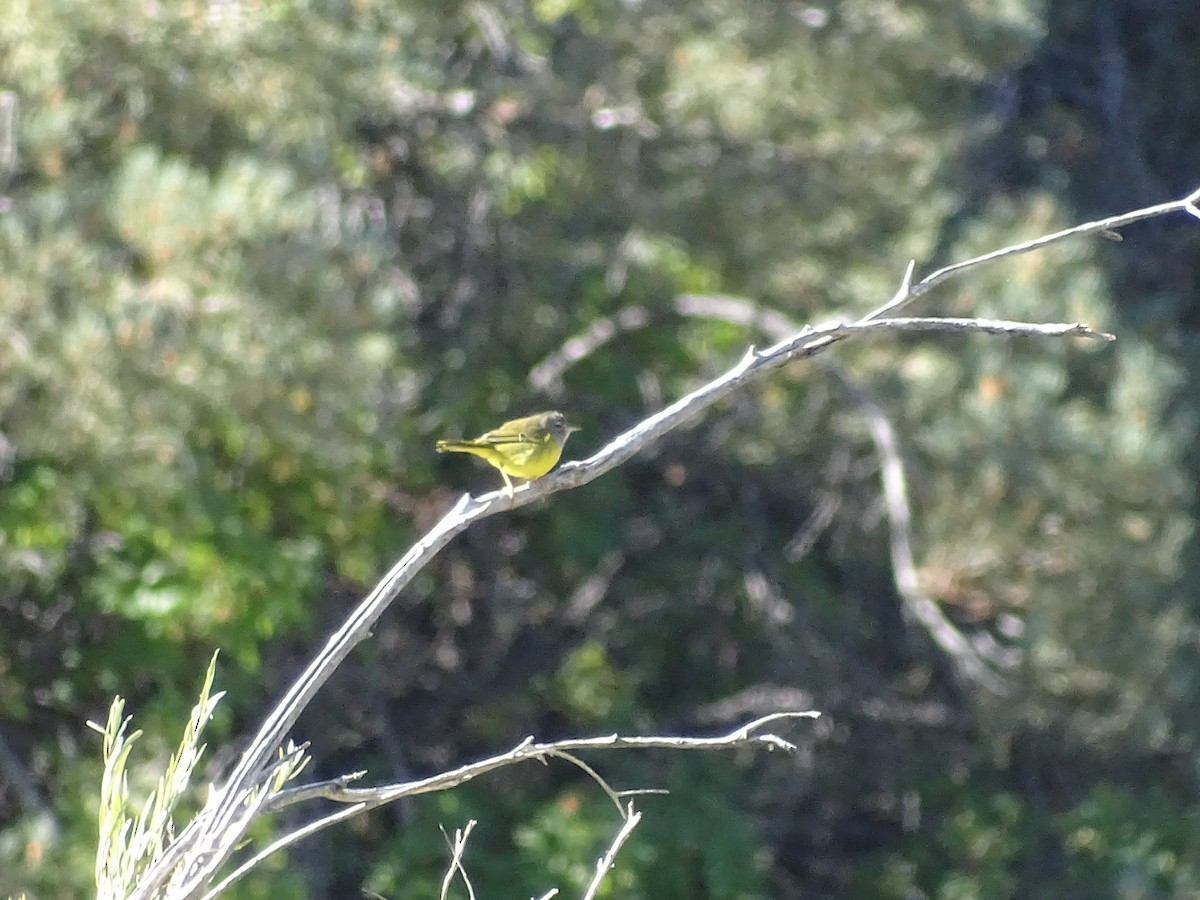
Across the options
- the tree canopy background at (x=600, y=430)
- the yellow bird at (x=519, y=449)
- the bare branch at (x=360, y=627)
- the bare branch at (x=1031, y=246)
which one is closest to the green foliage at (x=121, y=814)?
the bare branch at (x=360, y=627)

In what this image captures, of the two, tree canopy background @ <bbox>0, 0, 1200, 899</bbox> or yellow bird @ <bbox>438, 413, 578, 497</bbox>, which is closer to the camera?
yellow bird @ <bbox>438, 413, 578, 497</bbox>

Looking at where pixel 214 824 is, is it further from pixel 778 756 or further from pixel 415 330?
pixel 778 756

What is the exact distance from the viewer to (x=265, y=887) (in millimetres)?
4434

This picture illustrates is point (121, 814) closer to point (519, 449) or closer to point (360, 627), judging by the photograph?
point (360, 627)

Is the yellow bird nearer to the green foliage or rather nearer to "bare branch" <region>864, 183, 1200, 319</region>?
the green foliage

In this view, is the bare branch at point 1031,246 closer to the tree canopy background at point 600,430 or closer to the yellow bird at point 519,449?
the yellow bird at point 519,449

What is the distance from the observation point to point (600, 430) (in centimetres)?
602

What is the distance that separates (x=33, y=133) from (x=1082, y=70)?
519cm

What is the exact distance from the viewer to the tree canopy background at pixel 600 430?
4172mm

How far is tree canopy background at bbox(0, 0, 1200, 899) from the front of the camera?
417 centimetres

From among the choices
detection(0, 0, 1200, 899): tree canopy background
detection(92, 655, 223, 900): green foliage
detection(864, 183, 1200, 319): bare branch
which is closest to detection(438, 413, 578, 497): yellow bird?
detection(0, 0, 1200, 899): tree canopy background

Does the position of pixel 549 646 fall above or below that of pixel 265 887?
below

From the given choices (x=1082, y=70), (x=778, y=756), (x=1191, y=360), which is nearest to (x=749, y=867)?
(x=778, y=756)

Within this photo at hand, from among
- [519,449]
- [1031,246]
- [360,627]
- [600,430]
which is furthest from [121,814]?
[600,430]
